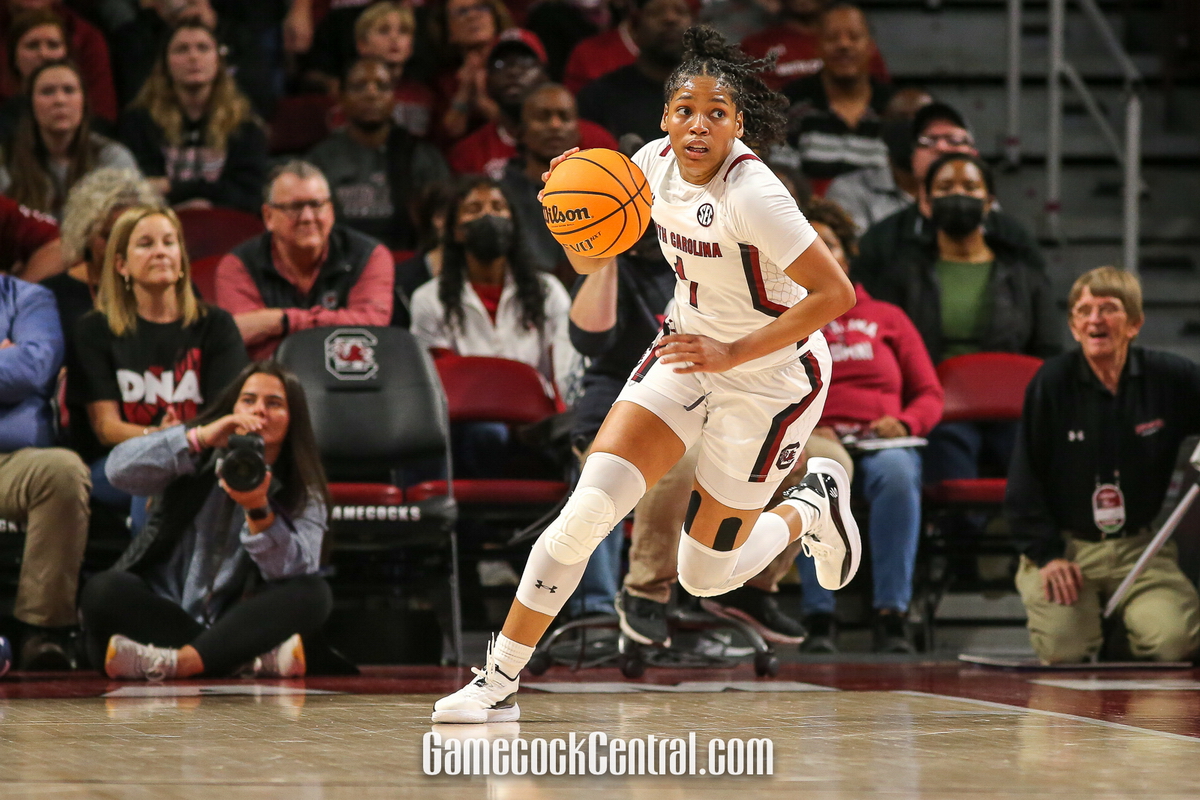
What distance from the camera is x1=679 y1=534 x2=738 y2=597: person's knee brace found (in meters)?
4.05

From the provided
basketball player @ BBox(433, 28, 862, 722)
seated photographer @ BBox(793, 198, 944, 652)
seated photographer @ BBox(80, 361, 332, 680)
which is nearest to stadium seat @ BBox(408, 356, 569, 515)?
seated photographer @ BBox(80, 361, 332, 680)

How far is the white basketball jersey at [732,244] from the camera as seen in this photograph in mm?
3691

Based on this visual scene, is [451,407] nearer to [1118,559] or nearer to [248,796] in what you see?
[1118,559]

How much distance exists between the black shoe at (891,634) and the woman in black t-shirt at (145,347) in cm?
263

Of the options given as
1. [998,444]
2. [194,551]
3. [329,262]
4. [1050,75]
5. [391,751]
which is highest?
[1050,75]

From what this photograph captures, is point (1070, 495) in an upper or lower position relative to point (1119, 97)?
lower

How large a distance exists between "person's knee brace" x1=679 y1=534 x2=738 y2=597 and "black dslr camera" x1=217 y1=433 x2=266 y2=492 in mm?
1521

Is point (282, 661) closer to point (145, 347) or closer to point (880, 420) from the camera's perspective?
point (145, 347)

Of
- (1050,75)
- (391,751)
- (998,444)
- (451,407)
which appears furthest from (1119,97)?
(391,751)

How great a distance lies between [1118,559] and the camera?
5711mm

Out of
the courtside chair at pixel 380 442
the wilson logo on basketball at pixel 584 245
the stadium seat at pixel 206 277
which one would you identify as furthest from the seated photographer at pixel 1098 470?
the stadium seat at pixel 206 277

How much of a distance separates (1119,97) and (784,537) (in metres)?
5.58

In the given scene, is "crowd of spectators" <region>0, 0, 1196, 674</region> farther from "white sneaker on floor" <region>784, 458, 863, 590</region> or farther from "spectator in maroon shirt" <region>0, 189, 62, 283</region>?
"white sneaker on floor" <region>784, 458, 863, 590</region>

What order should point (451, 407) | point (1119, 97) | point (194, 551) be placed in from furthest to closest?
point (1119, 97)
point (451, 407)
point (194, 551)
